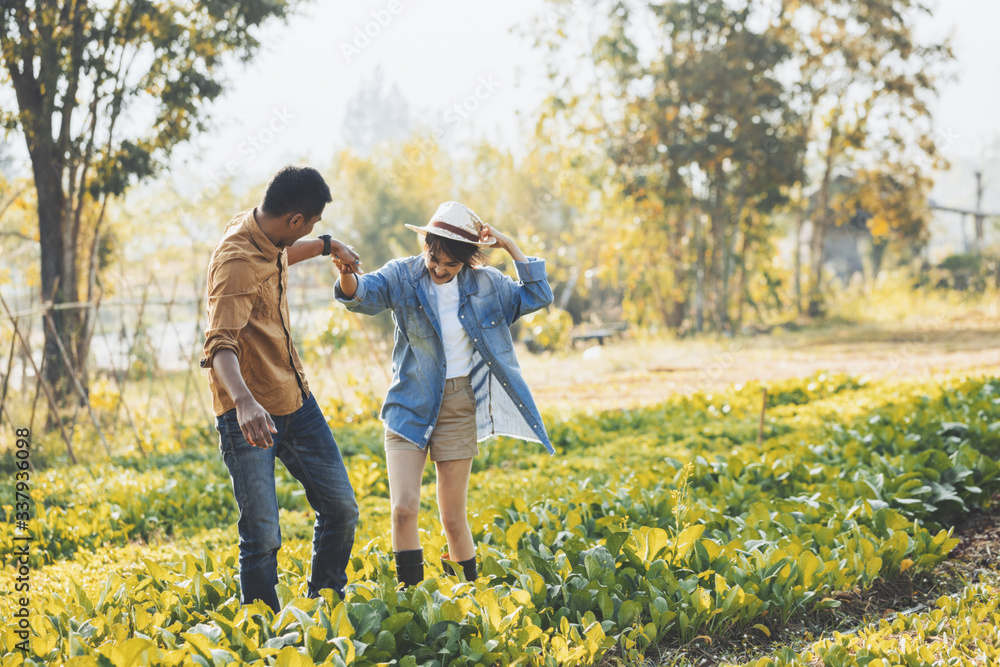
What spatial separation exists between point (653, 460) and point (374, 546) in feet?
9.58

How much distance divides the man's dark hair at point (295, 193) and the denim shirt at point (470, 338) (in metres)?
0.52

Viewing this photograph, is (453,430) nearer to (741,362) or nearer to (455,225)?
(455,225)

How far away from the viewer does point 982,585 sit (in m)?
3.53

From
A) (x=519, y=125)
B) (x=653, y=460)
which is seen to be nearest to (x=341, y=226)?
(x=519, y=125)

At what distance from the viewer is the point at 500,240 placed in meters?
3.47

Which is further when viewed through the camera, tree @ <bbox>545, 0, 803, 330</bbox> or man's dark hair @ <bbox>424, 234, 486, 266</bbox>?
tree @ <bbox>545, 0, 803, 330</bbox>

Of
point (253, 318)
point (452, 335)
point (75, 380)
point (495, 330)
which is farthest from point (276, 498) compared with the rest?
point (75, 380)

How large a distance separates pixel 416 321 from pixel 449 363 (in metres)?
0.23

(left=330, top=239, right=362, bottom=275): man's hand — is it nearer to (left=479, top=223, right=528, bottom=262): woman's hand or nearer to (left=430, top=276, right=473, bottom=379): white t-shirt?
(left=430, top=276, right=473, bottom=379): white t-shirt

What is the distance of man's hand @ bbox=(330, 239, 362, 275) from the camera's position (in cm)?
323

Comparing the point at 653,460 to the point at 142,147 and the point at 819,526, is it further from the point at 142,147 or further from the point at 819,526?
the point at 142,147

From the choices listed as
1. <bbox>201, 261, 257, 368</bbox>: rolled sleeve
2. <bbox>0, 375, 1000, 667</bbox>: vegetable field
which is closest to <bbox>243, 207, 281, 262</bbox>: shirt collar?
<bbox>201, 261, 257, 368</bbox>: rolled sleeve

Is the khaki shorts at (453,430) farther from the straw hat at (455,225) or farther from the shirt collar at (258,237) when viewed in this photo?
the shirt collar at (258,237)

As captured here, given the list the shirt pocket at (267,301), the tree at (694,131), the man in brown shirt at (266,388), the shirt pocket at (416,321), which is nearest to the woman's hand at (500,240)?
the shirt pocket at (416,321)
